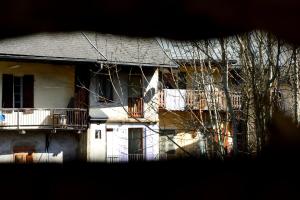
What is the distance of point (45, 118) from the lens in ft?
34.4

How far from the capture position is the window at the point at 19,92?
1053cm

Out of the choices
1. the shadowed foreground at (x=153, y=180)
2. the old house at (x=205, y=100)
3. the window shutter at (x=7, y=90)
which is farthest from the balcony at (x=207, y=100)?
the shadowed foreground at (x=153, y=180)

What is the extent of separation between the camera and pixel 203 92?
19.8 feet

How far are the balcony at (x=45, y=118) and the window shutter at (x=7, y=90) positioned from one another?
279 millimetres

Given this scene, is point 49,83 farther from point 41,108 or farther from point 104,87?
point 104,87

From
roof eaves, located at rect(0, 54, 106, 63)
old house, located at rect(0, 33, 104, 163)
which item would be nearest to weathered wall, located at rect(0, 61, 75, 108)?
old house, located at rect(0, 33, 104, 163)

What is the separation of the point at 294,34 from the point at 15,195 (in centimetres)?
20

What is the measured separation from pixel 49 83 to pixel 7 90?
0.79 meters

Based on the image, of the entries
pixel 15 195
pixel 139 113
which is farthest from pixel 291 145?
pixel 139 113

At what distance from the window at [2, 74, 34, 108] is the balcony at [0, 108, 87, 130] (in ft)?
0.81

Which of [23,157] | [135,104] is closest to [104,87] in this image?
[135,104]

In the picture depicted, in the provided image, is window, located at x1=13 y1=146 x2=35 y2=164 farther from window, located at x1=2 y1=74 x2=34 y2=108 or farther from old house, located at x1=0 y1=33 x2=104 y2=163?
window, located at x1=2 y1=74 x2=34 y2=108

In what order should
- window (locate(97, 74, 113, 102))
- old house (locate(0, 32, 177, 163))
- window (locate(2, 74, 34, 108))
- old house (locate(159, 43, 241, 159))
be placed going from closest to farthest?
old house (locate(159, 43, 241, 159)) → old house (locate(0, 32, 177, 163)) → window (locate(97, 74, 113, 102)) → window (locate(2, 74, 34, 108))

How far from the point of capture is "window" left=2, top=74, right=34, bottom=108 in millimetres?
10531
